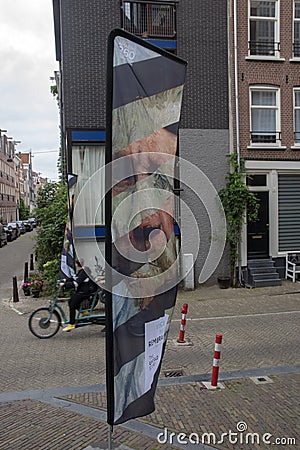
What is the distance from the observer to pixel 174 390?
639 centimetres

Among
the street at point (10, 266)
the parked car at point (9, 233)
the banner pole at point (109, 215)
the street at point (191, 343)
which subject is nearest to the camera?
the banner pole at point (109, 215)

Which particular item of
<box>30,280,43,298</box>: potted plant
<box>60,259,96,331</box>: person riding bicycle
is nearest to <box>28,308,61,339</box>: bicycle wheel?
<box>60,259,96,331</box>: person riding bicycle

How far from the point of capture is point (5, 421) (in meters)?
5.52

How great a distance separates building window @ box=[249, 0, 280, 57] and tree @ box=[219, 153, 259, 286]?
3.83m

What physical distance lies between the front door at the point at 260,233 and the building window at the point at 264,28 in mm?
4861

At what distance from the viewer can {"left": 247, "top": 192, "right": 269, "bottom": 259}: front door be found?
51.0 feet

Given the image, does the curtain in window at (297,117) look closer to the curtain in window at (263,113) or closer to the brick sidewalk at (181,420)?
the curtain in window at (263,113)

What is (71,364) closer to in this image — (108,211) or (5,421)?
(5,421)

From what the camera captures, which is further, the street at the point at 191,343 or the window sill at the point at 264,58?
the window sill at the point at 264,58

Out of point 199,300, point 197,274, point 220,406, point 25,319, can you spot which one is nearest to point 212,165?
point 197,274

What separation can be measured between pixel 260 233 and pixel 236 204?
177 cm

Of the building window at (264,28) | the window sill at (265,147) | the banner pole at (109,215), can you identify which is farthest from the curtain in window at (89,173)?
the banner pole at (109,215)

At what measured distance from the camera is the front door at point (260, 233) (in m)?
15.6

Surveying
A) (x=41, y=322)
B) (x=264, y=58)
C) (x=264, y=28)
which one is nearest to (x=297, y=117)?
(x=264, y=58)
